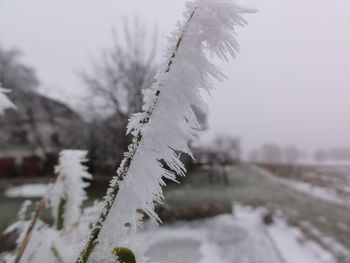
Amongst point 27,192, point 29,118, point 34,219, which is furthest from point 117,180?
point 29,118

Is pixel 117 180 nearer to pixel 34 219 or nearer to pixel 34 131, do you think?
pixel 34 219

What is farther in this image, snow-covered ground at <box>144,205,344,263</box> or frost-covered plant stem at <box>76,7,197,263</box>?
snow-covered ground at <box>144,205,344,263</box>

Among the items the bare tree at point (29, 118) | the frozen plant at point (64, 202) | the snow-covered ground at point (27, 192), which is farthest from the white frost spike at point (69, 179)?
the bare tree at point (29, 118)

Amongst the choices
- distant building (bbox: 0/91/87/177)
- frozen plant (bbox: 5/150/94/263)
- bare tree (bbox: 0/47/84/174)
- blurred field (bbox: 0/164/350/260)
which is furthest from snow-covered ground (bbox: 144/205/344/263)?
bare tree (bbox: 0/47/84/174)

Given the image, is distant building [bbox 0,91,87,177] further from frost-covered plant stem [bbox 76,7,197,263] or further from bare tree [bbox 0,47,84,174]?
frost-covered plant stem [bbox 76,7,197,263]

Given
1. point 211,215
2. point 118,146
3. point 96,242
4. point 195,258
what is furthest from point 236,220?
point 96,242

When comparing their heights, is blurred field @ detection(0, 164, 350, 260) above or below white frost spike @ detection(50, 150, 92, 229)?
below

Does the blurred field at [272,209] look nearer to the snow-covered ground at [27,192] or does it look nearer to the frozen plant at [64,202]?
the snow-covered ground at [27,192]

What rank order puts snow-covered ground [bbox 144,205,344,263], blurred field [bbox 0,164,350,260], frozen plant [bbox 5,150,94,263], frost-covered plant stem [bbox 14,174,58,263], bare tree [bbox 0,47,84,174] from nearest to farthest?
frost-covered plant stem [bbox 14,174,58,263] → frozen plant [bbox 5,150,94,263] → snow-covered ground [bbox 144,205,344,263] → blurred field [bbox 0,164,350,260] → bare tree [bbox 0,47,84,174]
